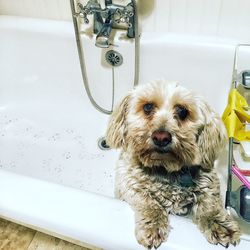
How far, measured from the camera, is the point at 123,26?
1510 millimetres

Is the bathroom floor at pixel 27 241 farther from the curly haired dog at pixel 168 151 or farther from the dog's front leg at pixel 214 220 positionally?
the dog's front leg at pixel 214 220

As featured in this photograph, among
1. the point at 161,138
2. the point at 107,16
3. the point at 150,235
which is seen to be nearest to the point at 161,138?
the point at 161,138

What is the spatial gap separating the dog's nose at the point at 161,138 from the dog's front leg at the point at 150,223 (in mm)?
178

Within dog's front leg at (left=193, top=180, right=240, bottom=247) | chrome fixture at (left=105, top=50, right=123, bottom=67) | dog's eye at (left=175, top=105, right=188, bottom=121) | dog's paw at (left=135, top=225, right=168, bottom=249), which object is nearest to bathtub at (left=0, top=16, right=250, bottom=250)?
chrome fixture at (left=105, top=50, right=123, bottom=67)

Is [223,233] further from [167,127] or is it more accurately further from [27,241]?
[27,241]

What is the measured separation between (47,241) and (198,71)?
959 mm

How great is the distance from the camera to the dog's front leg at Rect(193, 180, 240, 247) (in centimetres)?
81

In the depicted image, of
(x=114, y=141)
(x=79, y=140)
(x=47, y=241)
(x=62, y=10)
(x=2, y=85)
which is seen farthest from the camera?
(x=2, y=85)

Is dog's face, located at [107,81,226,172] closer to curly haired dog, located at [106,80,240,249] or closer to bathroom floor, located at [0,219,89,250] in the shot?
curly haired dog, located at [106,80,240,249]

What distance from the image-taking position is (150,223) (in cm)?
88

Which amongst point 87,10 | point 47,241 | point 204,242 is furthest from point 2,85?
point 204,242

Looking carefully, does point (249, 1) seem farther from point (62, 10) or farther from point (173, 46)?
point (62, 10)

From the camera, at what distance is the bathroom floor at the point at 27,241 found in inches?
55.9

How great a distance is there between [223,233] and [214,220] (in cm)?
7
